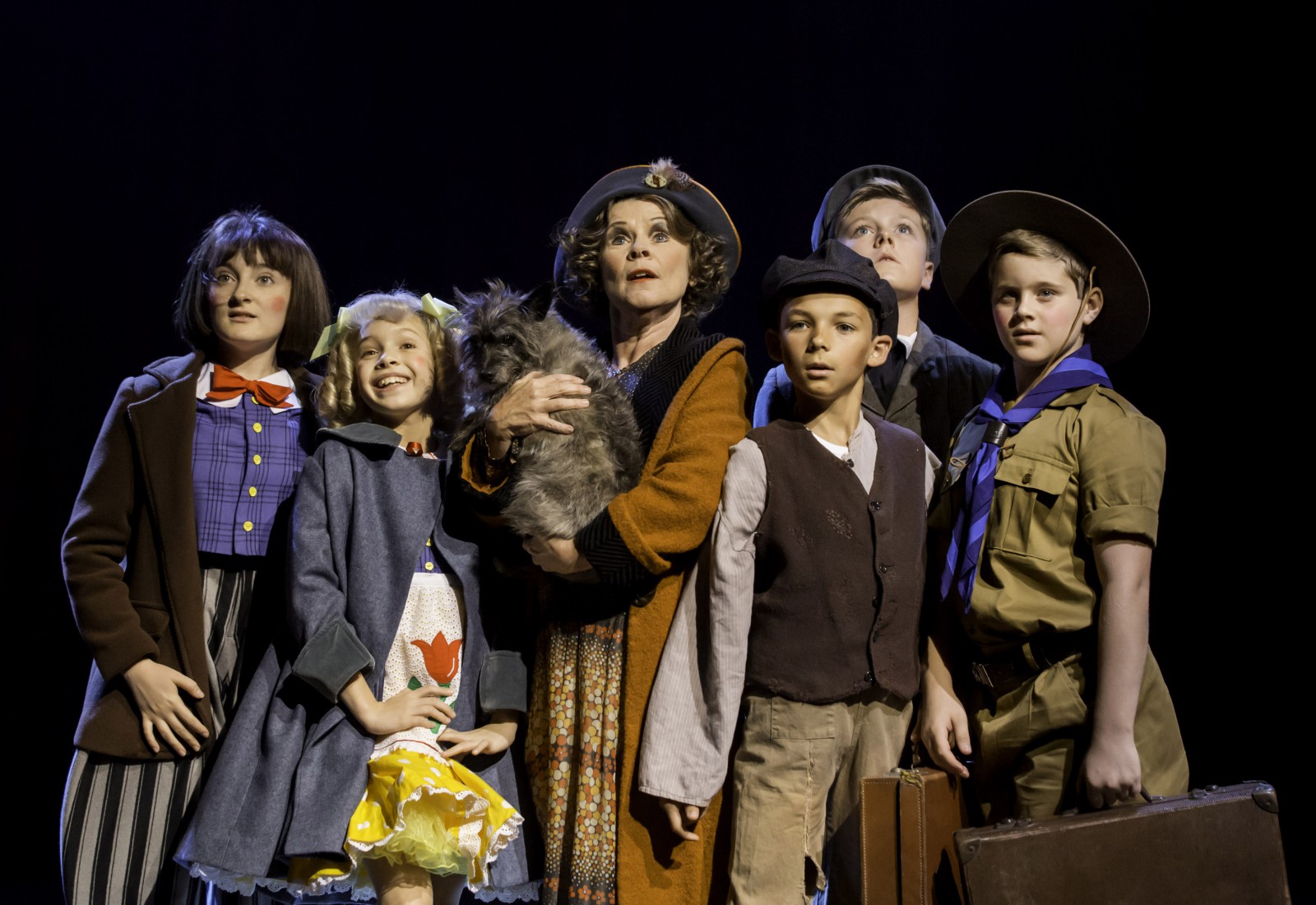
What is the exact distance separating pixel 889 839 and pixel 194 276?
198 cm

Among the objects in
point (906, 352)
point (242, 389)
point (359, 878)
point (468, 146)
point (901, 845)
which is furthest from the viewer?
point (468, 146)

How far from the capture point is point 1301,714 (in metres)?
3.22

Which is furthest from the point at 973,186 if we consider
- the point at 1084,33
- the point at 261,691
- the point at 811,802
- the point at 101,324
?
the point at 101,324

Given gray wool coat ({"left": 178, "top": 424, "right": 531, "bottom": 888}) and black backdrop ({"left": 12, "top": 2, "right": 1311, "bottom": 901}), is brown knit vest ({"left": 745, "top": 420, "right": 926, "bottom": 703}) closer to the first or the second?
gray wool coat ({"left": 178, "top": 424, "right": 531, "bottom": 888})

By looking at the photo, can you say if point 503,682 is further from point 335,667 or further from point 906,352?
point 906,352

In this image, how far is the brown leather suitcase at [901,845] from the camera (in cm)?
180

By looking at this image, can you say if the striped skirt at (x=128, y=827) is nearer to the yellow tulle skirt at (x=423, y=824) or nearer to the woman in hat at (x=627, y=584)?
the yellow tulle skirt at (x=423, y=824)

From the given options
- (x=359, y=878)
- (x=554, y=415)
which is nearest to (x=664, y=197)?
(x=554, y=415)

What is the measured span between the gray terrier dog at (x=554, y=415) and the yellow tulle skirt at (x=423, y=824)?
489mm

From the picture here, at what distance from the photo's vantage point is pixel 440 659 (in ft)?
6.63

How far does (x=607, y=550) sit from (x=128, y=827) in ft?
4.01

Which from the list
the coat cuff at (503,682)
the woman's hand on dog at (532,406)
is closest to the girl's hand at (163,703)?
the coat cuff at (503,682)

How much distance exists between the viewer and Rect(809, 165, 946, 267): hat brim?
2.77 m

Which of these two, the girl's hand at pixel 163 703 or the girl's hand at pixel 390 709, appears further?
the girl's hand at pixel 163 703
